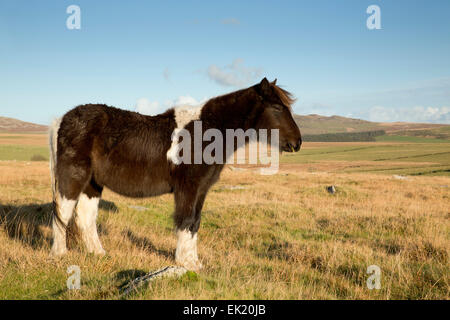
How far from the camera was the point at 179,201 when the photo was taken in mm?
6203

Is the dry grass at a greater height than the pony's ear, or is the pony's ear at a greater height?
the pony's ear

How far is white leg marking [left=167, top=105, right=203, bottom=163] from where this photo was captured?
622 cm

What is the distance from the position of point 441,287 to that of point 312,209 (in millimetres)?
9078

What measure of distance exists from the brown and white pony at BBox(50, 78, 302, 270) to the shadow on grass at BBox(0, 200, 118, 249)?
116 centimetres

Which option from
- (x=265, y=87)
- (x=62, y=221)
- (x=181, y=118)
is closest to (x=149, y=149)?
(x=181, y=118)

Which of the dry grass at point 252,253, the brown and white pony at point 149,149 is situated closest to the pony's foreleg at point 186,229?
the brown and white pony at point 149,149

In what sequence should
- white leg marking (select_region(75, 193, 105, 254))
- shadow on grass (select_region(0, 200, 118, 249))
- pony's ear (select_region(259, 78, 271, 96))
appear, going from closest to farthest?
pony's ear (select_region(259, 78, 271, 96))
white leg marking (select_region(75, 193, 105, 254))
shadow on grass (select_region(0, 200, 118, 249))

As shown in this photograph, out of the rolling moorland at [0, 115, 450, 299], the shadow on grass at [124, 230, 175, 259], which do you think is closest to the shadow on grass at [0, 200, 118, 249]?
the rolling moorland at [0, 115, 450, 299]

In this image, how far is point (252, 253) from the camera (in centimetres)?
850

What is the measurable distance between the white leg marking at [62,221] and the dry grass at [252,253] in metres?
0.27

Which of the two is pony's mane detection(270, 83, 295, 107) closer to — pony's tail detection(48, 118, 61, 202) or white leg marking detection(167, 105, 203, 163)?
white leg marking detection(167, 105, 203, 163)

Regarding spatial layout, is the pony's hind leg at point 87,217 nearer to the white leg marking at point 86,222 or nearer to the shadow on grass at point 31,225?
the white leg marking at point 86,222
